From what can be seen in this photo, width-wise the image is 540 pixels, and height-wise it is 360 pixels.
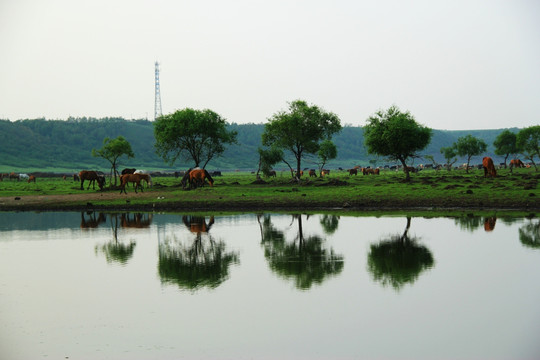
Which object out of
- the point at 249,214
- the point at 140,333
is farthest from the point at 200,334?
the point at 249,214

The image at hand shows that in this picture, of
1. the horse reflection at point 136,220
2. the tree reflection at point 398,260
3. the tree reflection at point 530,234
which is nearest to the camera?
the tree reflection at point 398,260

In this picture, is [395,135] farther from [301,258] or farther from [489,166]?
[301,258]

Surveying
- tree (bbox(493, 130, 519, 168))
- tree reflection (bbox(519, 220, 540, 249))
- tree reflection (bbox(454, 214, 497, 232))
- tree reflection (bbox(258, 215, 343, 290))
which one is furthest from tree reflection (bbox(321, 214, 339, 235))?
tree (bbox(493, 130, 519, 168))

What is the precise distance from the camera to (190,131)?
239 ft

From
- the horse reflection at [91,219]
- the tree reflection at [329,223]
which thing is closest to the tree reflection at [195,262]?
the tree reflection at [329,223]

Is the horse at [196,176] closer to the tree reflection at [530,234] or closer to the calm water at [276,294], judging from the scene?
the calm water at [276,294]

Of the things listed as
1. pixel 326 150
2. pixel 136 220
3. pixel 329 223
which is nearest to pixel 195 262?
pixel 329 223

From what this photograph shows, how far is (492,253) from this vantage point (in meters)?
25.5

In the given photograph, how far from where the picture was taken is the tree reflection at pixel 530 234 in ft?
89.5

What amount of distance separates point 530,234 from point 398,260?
10128mm

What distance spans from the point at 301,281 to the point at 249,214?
81.5 ft

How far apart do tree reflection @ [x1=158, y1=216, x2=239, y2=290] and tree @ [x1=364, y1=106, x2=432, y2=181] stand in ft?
138

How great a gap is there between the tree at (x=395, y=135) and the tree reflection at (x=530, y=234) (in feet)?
118

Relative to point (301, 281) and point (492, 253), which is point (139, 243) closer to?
point (301, 281)
